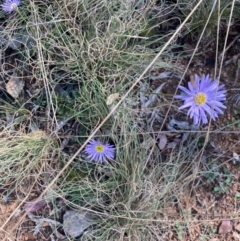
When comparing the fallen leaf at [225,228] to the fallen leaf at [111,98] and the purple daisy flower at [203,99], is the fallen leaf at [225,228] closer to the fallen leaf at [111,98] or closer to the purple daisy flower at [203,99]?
the purple daisy flower at [203,99]

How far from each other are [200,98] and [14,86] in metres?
0.59

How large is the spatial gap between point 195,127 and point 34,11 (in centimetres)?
57

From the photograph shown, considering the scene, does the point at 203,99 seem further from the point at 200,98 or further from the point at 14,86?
the point at 14,86

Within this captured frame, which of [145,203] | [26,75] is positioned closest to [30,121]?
[26,75]

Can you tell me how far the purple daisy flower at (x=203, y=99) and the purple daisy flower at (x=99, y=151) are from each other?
9.7 inches

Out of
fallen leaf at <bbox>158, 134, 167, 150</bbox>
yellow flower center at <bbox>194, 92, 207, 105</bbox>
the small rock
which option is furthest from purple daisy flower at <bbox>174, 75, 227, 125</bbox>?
the small rock

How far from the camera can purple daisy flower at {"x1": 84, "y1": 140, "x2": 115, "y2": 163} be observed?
139 cm

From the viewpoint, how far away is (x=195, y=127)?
142 centimetres

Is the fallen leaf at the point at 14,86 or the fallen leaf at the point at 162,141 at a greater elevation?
the fallen leaf at the point at 14,86

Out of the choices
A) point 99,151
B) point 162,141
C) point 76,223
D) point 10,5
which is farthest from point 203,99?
point 10,5

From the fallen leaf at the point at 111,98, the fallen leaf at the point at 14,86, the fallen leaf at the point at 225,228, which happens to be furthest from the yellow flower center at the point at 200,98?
the fallen leaf at the point at 14,86

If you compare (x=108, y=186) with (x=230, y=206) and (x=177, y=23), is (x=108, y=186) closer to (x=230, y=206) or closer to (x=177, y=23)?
(x=230, y=206)

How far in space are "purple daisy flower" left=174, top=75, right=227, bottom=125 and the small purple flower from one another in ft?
1.83

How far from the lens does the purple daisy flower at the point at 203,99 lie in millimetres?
1302
